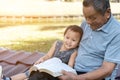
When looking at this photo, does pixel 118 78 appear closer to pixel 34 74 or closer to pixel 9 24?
pixel 34 74

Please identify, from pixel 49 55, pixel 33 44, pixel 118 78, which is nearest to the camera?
pixel 49 55

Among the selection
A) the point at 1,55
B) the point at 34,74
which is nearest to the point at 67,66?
the point at 34,74

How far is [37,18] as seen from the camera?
321 inches

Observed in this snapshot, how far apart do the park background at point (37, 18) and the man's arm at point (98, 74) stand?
454cm

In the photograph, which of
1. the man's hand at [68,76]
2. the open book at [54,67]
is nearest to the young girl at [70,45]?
→ the open book at [54,67]

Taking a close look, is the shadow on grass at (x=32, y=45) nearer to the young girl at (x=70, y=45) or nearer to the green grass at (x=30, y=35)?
the green grass at (x=30, y=35)

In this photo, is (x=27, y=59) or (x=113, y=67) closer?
(x=113, y=67)

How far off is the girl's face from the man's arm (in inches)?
17.3

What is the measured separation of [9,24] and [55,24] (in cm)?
111

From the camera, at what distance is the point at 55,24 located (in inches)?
318

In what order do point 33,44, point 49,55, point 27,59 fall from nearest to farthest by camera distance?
point 49,55, point 27,59, point 33,44

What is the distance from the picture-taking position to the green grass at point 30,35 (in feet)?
22.5

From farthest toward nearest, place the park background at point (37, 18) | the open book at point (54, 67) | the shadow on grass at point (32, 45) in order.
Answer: the park background at point (37, 18) < the shadow on grass at point (32, 45) < the open book at point (54, 67)

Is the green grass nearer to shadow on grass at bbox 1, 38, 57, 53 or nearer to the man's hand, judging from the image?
shadow on grass at bbox 1, 38, 57, 53
